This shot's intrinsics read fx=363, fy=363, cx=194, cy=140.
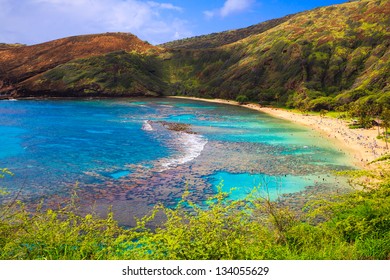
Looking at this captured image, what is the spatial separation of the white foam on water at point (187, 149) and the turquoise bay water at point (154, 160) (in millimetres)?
140

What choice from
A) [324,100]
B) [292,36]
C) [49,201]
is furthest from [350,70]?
[49,201]

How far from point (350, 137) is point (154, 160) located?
3850 centimetres

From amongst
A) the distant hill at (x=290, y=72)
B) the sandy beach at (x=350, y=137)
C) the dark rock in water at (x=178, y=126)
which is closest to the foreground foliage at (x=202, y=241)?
the sandy beach at (x=350, y=137)

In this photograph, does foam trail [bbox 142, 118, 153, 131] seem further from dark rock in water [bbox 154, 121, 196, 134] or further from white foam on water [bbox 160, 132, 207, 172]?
white foam on water [bbox 160, 132, 207, 172]

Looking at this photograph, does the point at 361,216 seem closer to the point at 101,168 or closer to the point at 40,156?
the point at 101,168

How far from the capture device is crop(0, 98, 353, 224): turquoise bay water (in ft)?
121

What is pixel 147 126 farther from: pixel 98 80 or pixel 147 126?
pixel 98 80

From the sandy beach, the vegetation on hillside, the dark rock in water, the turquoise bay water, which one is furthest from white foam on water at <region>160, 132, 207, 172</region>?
the vegetation on hillside

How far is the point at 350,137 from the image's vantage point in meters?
67.2

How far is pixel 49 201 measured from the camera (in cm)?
3309

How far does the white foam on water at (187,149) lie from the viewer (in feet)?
158

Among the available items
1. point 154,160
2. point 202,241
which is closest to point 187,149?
point 154,160

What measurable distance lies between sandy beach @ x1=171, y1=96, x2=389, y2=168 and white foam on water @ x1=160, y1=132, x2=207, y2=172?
22362 millimetres
